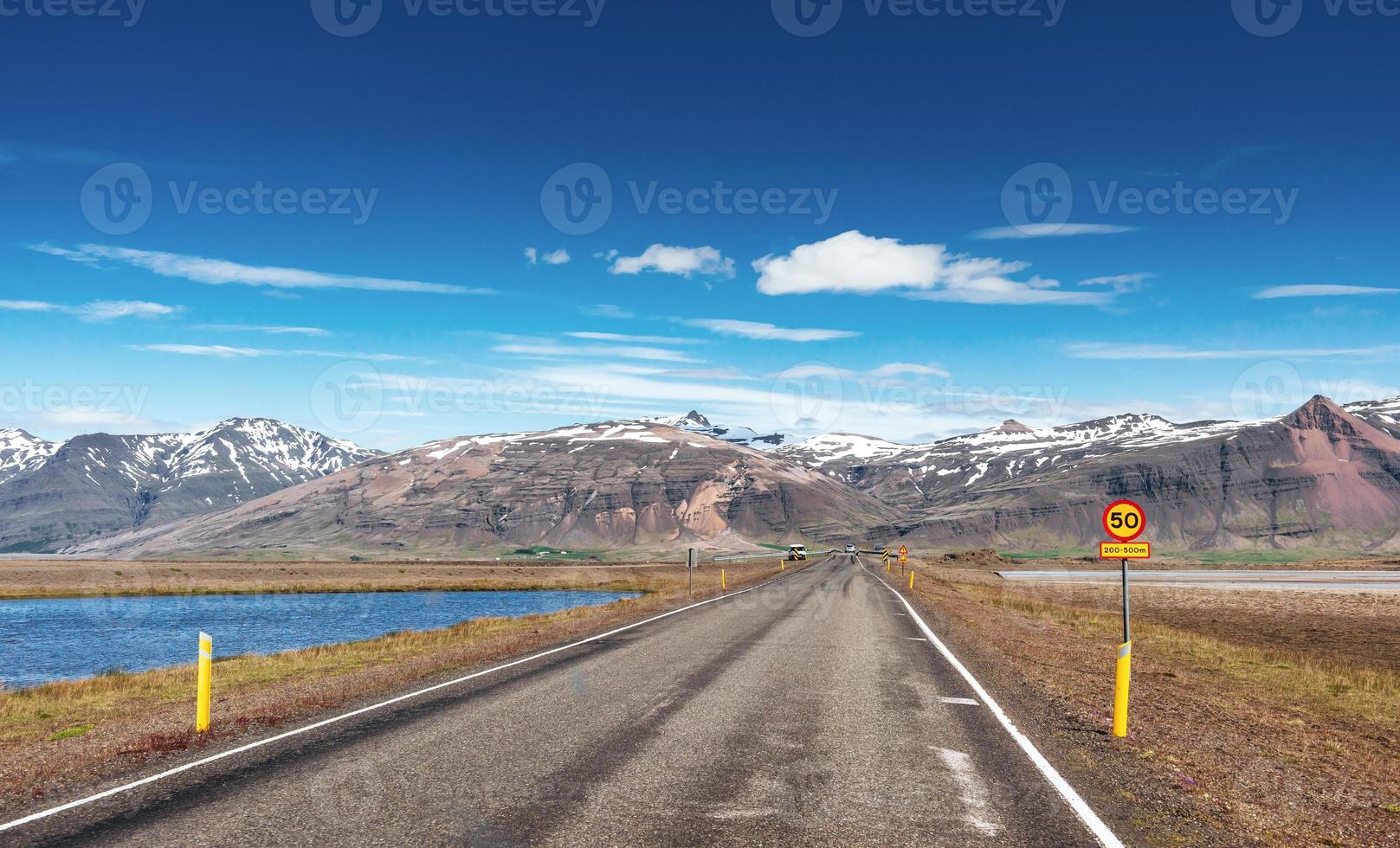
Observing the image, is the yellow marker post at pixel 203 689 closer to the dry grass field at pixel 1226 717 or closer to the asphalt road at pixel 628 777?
the asphalt road at pixel 628 777

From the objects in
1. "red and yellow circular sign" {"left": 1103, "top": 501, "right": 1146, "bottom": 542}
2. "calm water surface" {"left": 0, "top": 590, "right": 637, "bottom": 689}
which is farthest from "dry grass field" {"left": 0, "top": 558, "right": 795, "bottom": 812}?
"red and yellow circular sign" {"left": 1103, "top": 501, "right": 1146, "bottom": 542}

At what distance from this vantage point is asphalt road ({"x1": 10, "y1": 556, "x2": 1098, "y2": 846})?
288 inches

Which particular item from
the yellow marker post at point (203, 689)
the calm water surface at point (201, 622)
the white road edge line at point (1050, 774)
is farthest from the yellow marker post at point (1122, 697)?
the calm water surface at point (201, 622)

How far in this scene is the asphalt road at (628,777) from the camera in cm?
730

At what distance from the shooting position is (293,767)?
949 centimetres

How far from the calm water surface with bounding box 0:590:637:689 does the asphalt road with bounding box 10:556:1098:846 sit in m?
21.2

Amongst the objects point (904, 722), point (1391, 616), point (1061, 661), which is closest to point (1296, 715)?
point (1061, 661)

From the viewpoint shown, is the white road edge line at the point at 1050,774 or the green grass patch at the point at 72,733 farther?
the green grass patch at the point at 72,733

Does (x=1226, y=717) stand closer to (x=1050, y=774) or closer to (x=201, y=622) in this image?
(x=1050, y=774)

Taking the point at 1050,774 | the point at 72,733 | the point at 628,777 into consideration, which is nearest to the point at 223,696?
the point at 72,733

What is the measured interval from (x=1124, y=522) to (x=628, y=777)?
30.2ft

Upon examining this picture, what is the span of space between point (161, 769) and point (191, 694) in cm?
914

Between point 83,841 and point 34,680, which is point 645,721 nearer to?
point 83,841

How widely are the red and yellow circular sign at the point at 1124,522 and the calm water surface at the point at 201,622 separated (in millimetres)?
27707
